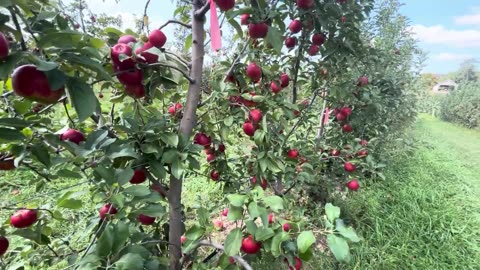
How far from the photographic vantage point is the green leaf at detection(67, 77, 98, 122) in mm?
477

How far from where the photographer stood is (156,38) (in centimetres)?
79

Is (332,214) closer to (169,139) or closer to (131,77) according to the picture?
(169,139)

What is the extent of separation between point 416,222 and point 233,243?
90.5 inches

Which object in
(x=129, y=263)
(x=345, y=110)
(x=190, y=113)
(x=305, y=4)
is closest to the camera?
(x=129, y=263)

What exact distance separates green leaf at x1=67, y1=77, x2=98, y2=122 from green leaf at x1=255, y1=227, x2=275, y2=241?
0.44m

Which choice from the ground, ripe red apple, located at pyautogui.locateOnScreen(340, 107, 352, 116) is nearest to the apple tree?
ripe red apple, located at pyautogui.locateOnScreen(340, 107, 352, 116)

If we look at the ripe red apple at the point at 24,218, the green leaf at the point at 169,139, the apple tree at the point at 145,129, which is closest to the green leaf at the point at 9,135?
the apple tree at the point at 145,129

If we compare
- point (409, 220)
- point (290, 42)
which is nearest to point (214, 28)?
point (290, 42)

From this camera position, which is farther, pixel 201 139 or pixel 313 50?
pixel 313 50

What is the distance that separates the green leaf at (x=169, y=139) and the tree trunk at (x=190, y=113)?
0.21 feet

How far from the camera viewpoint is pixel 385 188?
318 centimetres

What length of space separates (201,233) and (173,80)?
1.33ft

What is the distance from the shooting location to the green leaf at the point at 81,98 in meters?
0.48

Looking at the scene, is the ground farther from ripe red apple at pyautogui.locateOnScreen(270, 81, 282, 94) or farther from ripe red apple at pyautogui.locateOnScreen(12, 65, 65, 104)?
ripe red apple at pyautogui.locateOnScreen(12, 65, 65, 104)
